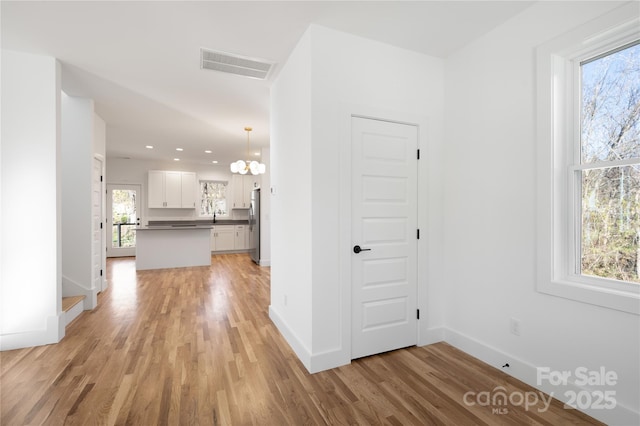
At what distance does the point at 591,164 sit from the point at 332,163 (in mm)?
1774

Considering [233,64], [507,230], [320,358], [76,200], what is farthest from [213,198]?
[507,230]

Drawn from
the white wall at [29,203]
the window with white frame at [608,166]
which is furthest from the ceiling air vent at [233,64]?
the window with white frame at [608,166]

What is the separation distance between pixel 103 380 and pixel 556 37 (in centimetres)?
415

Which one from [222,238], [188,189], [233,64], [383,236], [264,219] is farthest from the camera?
[222,238]

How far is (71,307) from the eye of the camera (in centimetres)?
335

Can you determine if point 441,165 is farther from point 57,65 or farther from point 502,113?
point 57,65

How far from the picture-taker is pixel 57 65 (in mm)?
2920

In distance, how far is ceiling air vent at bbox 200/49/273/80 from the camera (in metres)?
2.81

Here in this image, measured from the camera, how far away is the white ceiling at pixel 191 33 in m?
2.16

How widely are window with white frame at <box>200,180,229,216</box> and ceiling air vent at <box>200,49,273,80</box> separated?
6527 millimetres

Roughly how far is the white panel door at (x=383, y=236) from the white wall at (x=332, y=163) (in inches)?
3.6

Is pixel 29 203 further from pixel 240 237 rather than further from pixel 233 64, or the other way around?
pixel 240 237

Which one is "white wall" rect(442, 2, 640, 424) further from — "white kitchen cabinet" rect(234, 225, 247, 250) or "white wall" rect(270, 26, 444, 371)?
"white kitchen cabinet" rect(234, 225, 247, 250)

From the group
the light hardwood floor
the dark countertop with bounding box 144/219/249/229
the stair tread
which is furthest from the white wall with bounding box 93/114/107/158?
the dark countertop with bounding box 144/219/249/229
